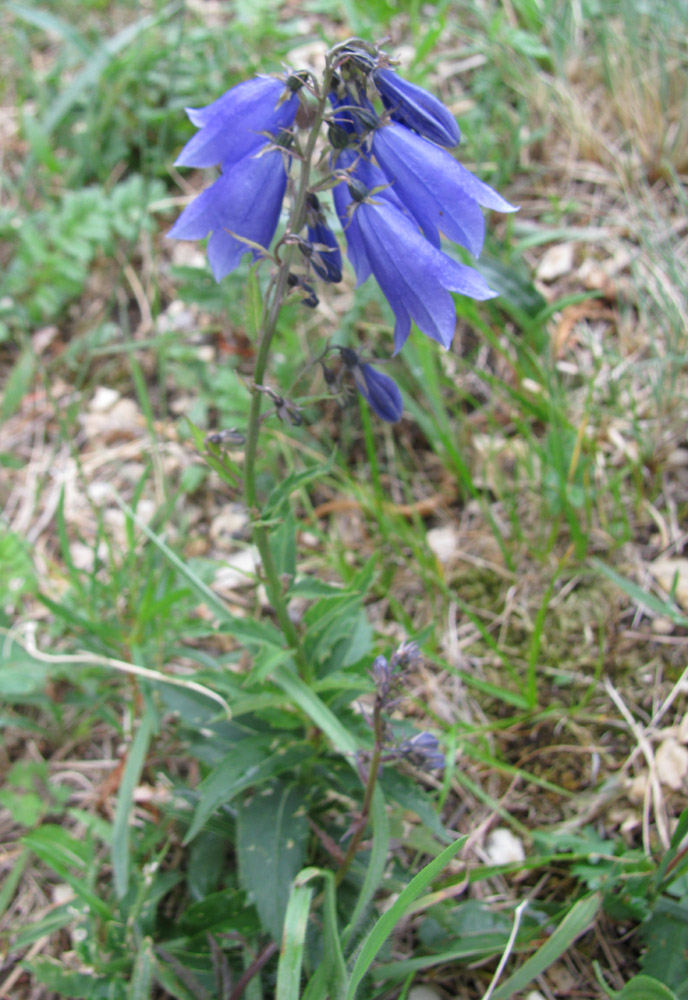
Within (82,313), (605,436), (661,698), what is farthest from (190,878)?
(82,313)

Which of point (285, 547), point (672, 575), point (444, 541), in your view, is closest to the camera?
point (285, 547)

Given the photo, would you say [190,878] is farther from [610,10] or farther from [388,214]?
[610,10]

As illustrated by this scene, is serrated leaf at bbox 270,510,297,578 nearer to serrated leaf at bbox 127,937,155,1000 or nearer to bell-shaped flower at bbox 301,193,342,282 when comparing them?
bell-shaped flower at bbox 301,193,342,282

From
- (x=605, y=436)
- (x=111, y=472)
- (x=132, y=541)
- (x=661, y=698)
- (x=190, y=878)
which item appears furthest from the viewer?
(x=111, y=472)

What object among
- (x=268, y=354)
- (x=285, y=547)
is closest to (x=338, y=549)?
(x=285, y=547)

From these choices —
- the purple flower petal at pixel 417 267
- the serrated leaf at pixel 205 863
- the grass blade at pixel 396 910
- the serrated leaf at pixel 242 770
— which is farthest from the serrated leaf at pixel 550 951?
the purple flower petal at pixel 417 267

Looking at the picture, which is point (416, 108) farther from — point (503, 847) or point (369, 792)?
point (503, 847)
